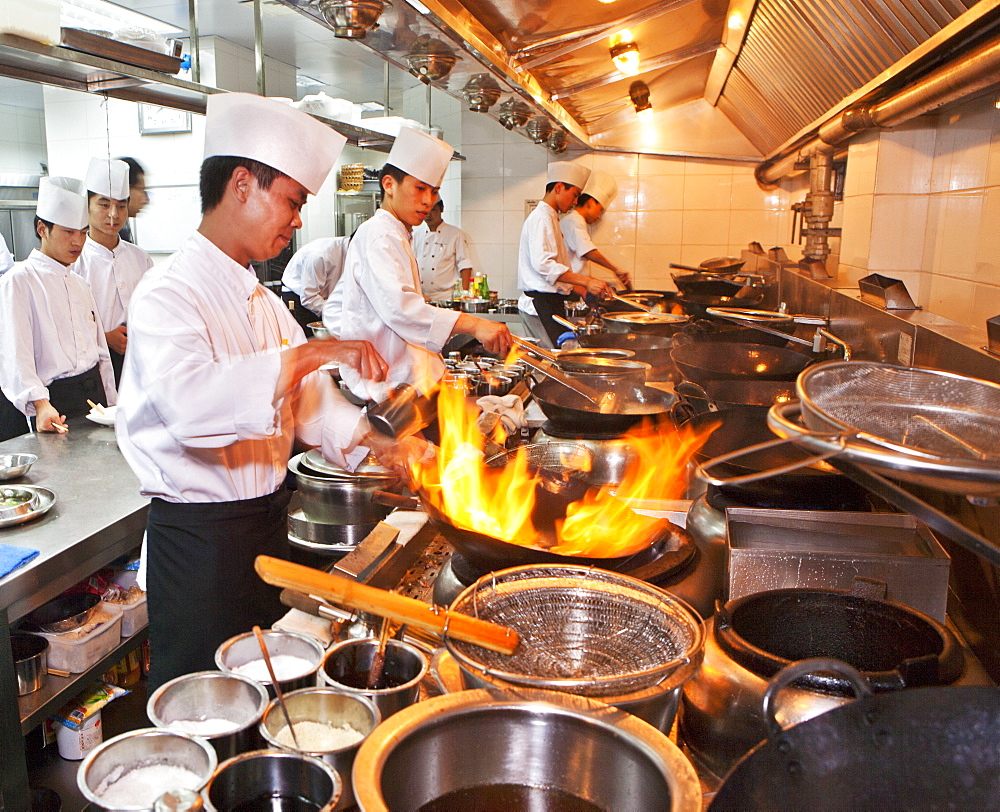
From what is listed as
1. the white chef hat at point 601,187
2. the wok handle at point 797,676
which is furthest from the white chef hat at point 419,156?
the white chef hat at point 601,187

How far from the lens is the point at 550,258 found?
596cm

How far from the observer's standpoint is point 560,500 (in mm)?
1679

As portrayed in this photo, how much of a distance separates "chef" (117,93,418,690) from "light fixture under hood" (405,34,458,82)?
1.07 metres

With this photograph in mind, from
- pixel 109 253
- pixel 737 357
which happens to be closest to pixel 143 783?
pixel 737 357

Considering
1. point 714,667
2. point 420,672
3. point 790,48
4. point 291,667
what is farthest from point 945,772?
point 790,48

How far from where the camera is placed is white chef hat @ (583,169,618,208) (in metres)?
7.05

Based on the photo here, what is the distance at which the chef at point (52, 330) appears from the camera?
3482 mm

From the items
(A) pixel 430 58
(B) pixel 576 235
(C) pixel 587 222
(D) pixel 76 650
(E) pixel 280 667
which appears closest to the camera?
(E) pixel 280 667

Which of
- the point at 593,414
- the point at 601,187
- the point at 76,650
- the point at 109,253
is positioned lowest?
the point at 76,650

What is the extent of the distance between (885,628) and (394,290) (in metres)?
2.56

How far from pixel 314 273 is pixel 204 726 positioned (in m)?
5.99

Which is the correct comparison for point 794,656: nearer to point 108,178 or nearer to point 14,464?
point 14,464

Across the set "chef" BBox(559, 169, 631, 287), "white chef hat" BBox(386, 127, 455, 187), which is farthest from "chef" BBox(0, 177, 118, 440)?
"chef" BBox(559, 169, 631, 287)

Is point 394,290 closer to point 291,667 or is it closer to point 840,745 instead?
point 291,667
